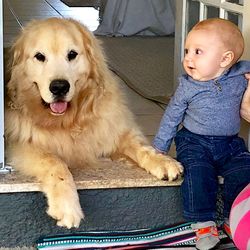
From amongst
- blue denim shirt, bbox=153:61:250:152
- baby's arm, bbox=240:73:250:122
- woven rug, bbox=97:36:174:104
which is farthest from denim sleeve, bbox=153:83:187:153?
woven rug, bbox=97:36:174:104

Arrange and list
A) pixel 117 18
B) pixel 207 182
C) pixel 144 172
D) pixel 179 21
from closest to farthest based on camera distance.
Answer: pixel 207 182 → pixel 144 172 → pixel 179 21 → pixel 117 18

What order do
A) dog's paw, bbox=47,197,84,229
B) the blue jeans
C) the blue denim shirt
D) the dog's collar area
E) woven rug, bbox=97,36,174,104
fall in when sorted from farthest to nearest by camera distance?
woven rug, bbox=97,36,174,104 → the dog's collar area → the blue denim shirt → the blue jeans → dog's paw, bbox=47,197,84,229

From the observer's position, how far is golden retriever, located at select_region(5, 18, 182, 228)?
225cm

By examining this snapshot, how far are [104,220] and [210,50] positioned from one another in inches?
28.4

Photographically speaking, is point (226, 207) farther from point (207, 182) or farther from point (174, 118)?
point (174, 118)

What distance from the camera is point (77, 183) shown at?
2242mm

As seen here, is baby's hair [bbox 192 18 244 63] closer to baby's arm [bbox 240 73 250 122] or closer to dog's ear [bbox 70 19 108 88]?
baby's arm [bbox 240 73 250 122]

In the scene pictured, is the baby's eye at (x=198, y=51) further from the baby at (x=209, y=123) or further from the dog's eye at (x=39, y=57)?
the dog's eye at (x=39, y=57)

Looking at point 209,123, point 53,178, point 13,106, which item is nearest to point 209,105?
point 209,123

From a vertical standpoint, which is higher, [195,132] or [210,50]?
[210,50]

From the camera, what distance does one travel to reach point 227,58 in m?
2.26

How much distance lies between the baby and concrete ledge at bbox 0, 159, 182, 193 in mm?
123

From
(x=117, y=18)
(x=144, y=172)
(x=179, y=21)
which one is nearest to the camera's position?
(x=144, y=172)

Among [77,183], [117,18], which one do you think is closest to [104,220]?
[77,183]
